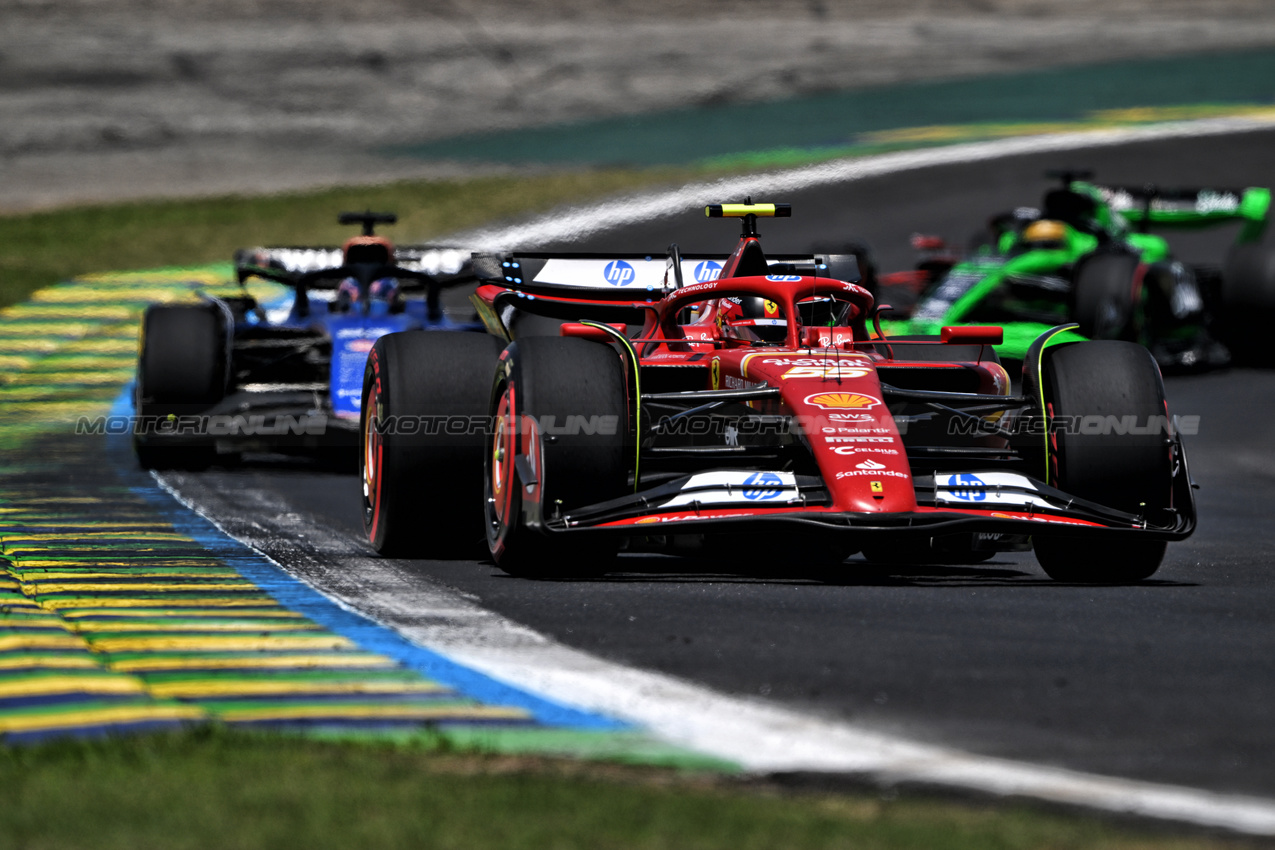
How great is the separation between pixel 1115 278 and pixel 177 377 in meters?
8.21

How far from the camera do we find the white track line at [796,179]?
2641cm

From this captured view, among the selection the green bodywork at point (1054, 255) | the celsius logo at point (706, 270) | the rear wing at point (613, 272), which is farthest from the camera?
the green bodywork at point (1054, 255)

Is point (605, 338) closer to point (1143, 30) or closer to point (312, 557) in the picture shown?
point (312, 557)

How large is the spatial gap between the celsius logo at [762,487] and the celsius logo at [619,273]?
317 cm

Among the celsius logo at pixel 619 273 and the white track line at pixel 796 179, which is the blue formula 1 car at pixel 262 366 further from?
the white track line at pixel 796 179

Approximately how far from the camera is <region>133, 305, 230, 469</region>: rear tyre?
12.8 meters

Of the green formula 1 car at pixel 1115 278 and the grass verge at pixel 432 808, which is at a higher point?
the green formula 1 car at pixel 1115 278

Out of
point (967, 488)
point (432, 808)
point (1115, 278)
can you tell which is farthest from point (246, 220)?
point (432, 808)

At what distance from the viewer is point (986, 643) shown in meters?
5.86

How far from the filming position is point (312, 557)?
8289mm
